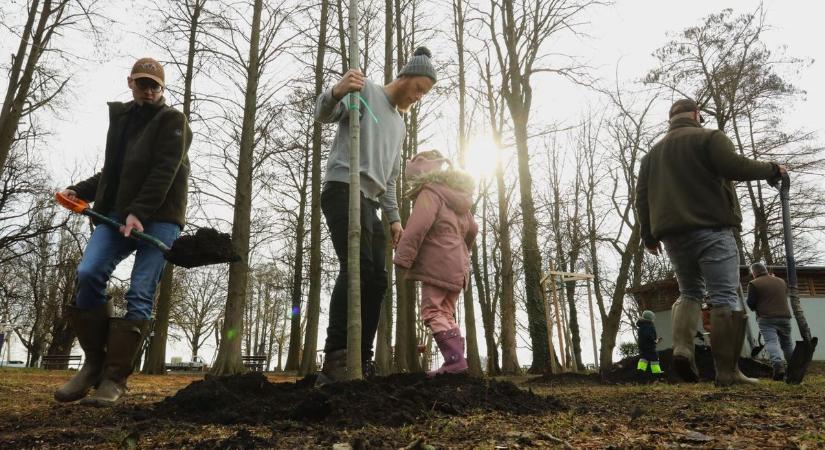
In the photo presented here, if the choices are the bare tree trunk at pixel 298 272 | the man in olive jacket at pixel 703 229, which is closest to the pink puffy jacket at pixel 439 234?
the man in olive jacket at pixel 703 229

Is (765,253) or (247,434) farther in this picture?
Result: (765,253)

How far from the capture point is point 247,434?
1852 mm

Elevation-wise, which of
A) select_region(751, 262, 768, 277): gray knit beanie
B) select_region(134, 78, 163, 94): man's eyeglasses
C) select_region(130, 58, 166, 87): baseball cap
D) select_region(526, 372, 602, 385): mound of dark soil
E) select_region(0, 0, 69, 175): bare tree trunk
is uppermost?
select_region(0, 0, 69, 175): bare tree trunk

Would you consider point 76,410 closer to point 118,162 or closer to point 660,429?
point 118,162

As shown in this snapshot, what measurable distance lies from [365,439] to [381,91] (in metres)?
2.60

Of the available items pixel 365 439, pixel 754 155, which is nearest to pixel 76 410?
pixel 365 439

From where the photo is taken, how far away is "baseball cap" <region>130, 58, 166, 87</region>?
345cm

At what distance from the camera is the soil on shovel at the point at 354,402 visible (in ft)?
7.42

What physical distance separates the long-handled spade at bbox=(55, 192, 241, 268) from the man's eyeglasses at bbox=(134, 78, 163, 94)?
0.84 m

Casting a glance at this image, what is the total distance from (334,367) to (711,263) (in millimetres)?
2969

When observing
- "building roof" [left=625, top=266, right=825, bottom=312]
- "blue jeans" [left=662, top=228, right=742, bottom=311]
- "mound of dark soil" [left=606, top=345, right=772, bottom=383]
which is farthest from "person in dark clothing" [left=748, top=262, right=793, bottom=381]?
"building roof" [left=625, top=266, right=825, bottom=312]

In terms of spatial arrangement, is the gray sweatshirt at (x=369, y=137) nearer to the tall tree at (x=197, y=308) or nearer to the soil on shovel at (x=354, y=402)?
the soil on shovel at (x=354, y=402)

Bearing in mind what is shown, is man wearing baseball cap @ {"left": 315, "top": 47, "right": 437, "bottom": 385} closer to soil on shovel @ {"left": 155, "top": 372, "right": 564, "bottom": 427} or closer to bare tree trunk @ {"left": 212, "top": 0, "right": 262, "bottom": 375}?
soil on shovel @ {"left": 155, "top": 372, "right": 564, "bottom": 427}

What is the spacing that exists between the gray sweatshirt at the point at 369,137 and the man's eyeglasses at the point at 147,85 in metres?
1.04
